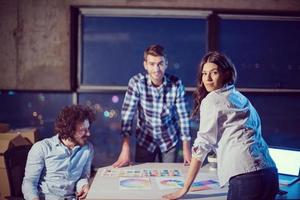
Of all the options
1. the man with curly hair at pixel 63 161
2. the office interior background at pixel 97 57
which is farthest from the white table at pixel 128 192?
the office interior background at pixel 97 57

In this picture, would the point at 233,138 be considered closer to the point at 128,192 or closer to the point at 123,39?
the point at 128,192

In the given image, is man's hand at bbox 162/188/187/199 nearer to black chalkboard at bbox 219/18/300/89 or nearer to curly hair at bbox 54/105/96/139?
curly hair at bbox 54/105/96/139

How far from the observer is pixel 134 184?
2.43 meters

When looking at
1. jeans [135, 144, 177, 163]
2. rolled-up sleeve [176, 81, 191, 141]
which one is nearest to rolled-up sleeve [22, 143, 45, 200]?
jeans [135, 144, 177, 163]

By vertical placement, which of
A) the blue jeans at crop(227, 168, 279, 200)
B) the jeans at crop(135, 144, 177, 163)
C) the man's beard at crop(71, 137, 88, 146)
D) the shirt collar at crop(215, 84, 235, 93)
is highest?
the shirt collar at crop(215, 84, 235, 93)

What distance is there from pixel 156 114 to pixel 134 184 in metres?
0.96

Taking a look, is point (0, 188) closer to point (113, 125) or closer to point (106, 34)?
point (113, 125)

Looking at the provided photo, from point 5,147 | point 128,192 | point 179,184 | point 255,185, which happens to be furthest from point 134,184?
point 5,147

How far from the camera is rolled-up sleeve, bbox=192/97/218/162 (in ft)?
6.32

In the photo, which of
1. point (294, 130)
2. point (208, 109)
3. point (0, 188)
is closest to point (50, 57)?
point (0, 188)

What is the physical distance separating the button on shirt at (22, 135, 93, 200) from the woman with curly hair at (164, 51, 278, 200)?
1.01m

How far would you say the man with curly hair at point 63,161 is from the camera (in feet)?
8.13

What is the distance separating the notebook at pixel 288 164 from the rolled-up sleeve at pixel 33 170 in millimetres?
1632

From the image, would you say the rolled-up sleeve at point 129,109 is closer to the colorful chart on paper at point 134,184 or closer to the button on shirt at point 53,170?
the button on shirt at point 53,170
